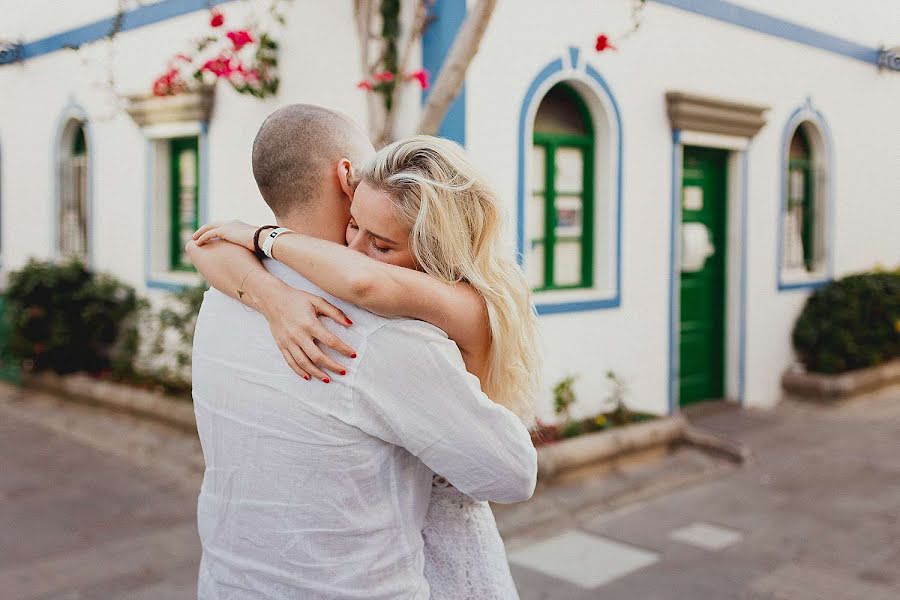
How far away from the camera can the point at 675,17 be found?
7.27 metres

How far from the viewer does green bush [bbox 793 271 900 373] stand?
28.5 ft

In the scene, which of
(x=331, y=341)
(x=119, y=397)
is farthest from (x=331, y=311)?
(x=119, y=397)

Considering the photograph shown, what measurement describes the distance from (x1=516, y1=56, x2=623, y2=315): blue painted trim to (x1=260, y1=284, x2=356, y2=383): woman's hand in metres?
4.49

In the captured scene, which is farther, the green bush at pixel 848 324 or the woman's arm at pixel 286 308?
the green bush at pixel 848 324

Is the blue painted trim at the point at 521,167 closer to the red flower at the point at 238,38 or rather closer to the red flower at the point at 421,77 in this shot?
the red flower at the point at 421,77

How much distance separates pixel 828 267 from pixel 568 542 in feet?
18.6

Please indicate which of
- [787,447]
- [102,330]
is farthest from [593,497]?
[102,330]

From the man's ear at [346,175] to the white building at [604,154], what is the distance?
425 cm

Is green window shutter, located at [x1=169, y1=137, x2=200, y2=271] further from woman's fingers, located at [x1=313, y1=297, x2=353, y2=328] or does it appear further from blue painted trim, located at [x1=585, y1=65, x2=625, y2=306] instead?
woman's fingers, located at [x1=313, y1=297, x2=353, y2=328]

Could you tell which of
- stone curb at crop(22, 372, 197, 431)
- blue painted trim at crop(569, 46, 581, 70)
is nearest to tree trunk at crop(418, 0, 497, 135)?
blue painted trim at crop(569, 46, 581, 70)

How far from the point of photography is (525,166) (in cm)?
620

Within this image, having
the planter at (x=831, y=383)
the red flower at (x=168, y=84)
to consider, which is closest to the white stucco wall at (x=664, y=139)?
the planter at (x=831, y=383)

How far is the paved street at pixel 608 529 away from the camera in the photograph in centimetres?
430

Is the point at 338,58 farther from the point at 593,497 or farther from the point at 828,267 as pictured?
the point at 828,267
